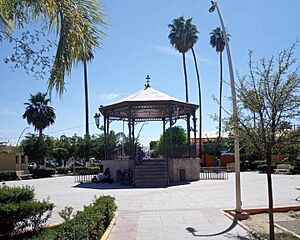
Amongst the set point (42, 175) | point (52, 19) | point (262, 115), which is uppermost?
point (52, 19)

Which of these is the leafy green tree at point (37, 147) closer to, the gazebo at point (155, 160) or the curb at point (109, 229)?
the gazebo at point (155, 160)

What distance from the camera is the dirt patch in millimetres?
8836

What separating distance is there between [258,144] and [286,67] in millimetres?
1613

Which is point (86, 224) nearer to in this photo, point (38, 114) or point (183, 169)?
point (183, 169)

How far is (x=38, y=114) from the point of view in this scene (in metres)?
48.3

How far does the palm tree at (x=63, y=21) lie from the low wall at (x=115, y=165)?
17.2 meters

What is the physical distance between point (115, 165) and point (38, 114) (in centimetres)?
2787

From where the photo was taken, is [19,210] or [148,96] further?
[148,96]

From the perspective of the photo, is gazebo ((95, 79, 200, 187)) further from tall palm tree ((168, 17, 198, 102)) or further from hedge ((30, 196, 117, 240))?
tall palm tree ((168, 17, 198, 102))

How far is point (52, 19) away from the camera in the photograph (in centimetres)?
531

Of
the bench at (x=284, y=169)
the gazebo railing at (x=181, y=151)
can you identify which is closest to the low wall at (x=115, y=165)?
the gazebo railing at (x=181, y=151)

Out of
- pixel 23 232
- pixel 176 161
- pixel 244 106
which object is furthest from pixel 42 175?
pixel 244 106

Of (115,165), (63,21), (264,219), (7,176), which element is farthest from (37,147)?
(63,21)

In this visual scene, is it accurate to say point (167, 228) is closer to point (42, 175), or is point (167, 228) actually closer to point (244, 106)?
point (244, 106)
